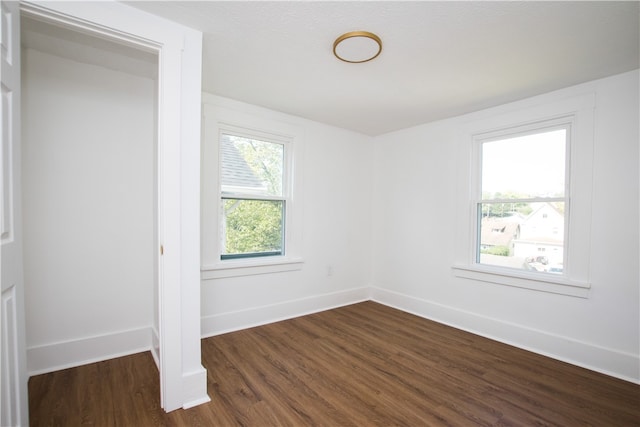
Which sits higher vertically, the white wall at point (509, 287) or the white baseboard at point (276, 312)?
the white wall at point (509, 287)

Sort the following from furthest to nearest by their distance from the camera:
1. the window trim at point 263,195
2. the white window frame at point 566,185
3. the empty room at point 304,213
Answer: the window trim at point 263,195, the white window frame at point 566,185, the empty room at point 304,213

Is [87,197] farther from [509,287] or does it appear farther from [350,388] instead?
[509,287]

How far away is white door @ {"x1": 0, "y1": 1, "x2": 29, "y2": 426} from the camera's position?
4.09 feet

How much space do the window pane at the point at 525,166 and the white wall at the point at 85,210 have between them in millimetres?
3423

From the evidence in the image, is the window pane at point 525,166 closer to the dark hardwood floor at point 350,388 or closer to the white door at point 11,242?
the dark hardwood floor at point 350,388

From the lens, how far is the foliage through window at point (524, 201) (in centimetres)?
278

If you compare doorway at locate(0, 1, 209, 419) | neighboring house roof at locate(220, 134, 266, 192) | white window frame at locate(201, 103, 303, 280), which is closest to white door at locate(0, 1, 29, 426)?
doorway at locate(0, 1, 209, 419)

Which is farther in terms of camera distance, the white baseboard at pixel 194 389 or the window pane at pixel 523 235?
the window pane at pixel 523 235

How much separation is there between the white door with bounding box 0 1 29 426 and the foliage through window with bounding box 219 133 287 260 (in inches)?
70.0

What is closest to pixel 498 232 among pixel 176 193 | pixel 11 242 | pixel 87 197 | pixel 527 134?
pixel 527 134

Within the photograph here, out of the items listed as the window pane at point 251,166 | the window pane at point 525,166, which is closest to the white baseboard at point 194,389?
the window pane at point 251,166

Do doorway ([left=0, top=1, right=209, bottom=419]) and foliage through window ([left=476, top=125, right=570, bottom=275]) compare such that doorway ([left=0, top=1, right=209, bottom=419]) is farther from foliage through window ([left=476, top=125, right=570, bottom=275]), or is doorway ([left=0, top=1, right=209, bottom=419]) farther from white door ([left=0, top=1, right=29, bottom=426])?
foliage through window ([left=476, top=125, right=570, bottom=275])

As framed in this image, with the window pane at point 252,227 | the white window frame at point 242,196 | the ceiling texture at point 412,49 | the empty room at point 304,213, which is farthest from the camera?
the window pane at point 252,227

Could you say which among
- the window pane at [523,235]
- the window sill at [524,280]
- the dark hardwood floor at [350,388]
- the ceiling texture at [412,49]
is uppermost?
the ceiling texture at [412,49]
